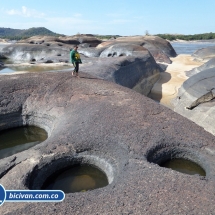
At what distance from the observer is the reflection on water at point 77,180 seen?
5439mm

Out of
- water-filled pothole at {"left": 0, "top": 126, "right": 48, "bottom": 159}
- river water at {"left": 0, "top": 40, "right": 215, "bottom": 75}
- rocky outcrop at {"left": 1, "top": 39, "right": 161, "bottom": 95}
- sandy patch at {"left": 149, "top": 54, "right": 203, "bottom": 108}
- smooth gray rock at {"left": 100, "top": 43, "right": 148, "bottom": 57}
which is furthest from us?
smooth gray rock at {"left": 100, "top": 43, "right": 148, "bottom": 57}

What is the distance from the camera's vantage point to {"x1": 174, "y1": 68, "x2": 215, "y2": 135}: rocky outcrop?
1044 centimetres

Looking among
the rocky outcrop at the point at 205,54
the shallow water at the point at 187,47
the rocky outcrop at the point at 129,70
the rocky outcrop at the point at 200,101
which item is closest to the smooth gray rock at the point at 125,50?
the rocky outcrop at the point at 129,70

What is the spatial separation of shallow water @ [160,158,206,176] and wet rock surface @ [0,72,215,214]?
153 millimetres

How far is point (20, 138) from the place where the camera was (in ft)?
29.3

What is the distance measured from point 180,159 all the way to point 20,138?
5.54 meters

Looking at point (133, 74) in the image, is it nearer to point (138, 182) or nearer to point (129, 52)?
point (129, 52)

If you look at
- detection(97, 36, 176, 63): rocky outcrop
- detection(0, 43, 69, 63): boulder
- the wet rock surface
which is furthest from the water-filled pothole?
detection(97, 36, 176, 63): rocky outcrop

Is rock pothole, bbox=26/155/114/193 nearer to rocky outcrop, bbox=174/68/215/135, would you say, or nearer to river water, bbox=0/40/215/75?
rocky outcrop, bbox=174/68/215/135

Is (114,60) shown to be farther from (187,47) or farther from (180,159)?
(187,47)

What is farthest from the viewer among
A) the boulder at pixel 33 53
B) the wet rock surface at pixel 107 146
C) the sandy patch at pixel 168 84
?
the boulder at pixel 33 53

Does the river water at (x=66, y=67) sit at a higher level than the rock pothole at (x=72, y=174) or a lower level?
higher

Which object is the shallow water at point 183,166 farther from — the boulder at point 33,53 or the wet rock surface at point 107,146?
the boulder at point 33,53

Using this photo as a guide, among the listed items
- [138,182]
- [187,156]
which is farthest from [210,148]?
[138,182]
